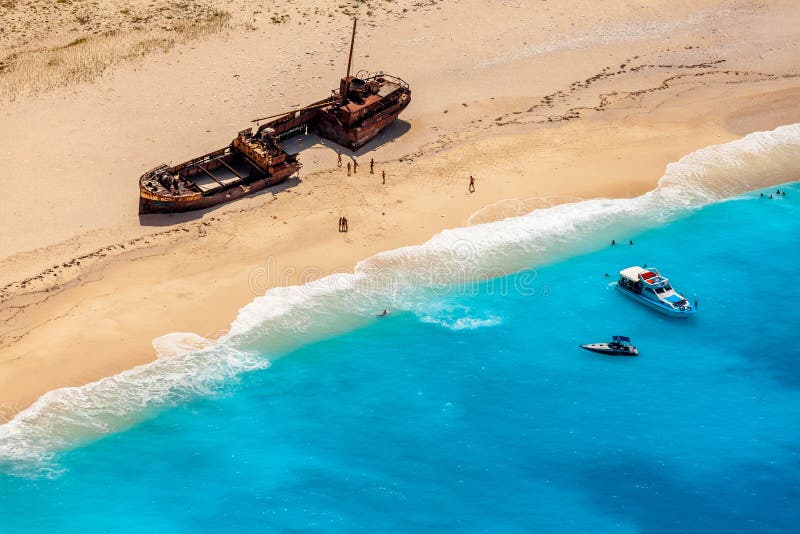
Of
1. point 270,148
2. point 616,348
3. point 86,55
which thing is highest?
point 86,55

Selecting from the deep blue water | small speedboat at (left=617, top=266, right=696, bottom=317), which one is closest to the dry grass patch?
the deep blue water

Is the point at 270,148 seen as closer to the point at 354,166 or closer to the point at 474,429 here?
the point at 354,166

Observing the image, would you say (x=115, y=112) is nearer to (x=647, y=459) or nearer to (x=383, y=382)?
(x=383, y=382)

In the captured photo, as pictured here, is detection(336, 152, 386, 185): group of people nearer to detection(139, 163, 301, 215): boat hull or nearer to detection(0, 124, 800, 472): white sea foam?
detection(139, 163, 301, 215): boat hull

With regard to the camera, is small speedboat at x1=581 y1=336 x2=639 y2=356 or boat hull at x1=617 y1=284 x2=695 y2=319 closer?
small speedboat at x1=581 y1=336 x2=639 y2=356

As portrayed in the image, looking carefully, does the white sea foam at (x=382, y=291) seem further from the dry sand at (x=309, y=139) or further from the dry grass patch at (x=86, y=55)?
the dry grass patch at (x=86, y=55)

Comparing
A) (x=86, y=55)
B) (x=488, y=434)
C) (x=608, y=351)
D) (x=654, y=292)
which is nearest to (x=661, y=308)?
(x=654, y=292)

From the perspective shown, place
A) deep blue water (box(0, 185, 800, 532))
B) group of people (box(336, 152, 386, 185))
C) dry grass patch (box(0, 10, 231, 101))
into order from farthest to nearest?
dry grass patch (box(0, 10, 231, 101))
group of people (box(336, 152, 386, 185))
deep blue water (box(0, 185, 800, 532))
